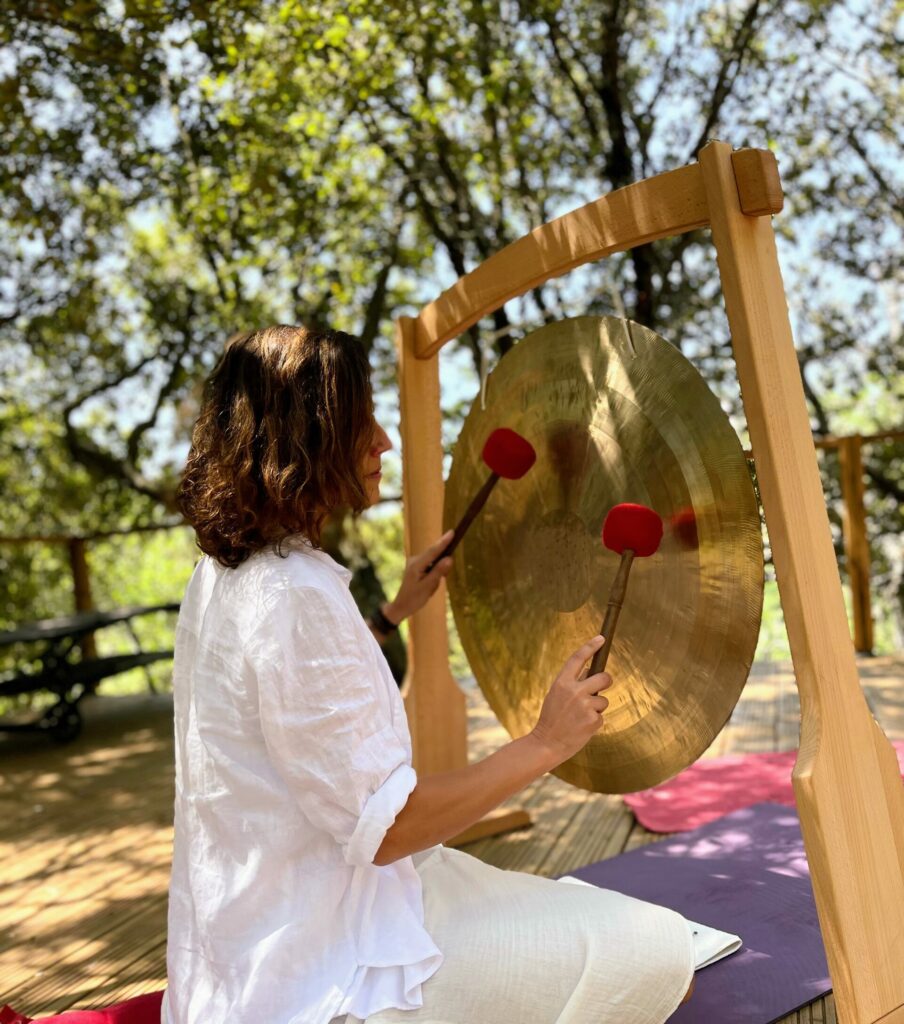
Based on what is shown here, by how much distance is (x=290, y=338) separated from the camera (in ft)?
4.35

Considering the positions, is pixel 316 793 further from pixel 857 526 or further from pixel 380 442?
pixel 857 526

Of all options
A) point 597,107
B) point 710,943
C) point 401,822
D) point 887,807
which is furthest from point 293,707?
point 597,107

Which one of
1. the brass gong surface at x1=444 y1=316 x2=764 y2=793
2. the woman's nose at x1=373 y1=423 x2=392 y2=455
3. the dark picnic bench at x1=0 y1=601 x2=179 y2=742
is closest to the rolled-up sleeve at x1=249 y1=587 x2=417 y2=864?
the woman's nose at x1=373 y1=423 x2=392 y2=455

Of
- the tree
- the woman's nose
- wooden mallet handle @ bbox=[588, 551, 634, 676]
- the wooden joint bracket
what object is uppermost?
the tree

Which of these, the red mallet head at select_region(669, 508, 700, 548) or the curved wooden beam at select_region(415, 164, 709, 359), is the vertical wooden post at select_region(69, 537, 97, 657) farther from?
the red mallet head at select_region(669, 508, 700, 548)

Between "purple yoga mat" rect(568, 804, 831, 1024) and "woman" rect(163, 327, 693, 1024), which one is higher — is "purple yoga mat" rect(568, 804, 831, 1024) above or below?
below

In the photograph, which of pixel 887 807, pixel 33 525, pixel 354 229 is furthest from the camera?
pixel 33 525

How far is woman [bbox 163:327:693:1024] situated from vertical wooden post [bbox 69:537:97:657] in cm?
431

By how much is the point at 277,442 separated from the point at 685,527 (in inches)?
26.3

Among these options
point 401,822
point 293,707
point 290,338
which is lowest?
point 401,822

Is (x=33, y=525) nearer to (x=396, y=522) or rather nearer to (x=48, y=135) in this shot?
Result: (x=396, y=522)

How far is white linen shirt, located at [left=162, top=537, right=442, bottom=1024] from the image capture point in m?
1.16

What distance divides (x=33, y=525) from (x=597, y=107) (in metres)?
4.66

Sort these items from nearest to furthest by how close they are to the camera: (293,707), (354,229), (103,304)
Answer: (293,707), (354,229), (103,304)
